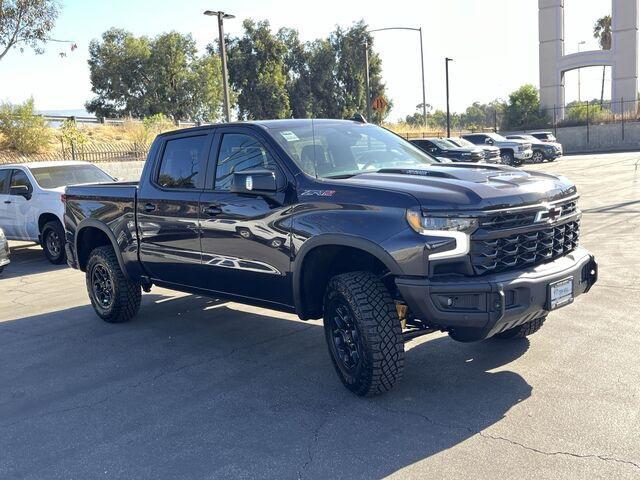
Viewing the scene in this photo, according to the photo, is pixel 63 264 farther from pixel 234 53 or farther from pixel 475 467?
pixel 234 53

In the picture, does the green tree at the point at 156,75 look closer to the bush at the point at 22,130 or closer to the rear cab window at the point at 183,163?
the bush at the point at 22,130

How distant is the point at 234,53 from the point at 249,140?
50.1 metres

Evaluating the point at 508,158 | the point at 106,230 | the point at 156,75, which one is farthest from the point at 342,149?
the point at 156,75

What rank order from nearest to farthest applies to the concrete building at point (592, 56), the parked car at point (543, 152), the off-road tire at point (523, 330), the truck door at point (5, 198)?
the off-road tire at point (523, 330) → the truck door at point (5, 198) → the parked car at point (543, 152) → the concrete building at point (592, 56)

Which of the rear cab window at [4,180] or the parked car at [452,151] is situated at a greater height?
the rear cab window at [4,180]

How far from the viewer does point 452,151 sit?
2417 cm

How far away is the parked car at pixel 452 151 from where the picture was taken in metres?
23.8

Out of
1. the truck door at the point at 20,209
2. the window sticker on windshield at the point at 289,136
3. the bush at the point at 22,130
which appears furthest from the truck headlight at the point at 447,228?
the bush at the point at 22,130

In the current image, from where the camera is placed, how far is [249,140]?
5.37 metres

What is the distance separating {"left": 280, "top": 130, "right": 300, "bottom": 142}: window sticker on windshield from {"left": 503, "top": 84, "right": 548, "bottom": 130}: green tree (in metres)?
43.2

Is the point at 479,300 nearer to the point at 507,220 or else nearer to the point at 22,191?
the point at 507,220

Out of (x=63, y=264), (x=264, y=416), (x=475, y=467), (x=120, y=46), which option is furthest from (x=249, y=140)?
(x=120, y=46)

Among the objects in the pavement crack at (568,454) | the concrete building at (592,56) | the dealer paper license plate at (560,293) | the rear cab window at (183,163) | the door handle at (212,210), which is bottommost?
the pavement crack at (568,454)

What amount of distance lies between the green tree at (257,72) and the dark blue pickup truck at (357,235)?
47571 millimetres
